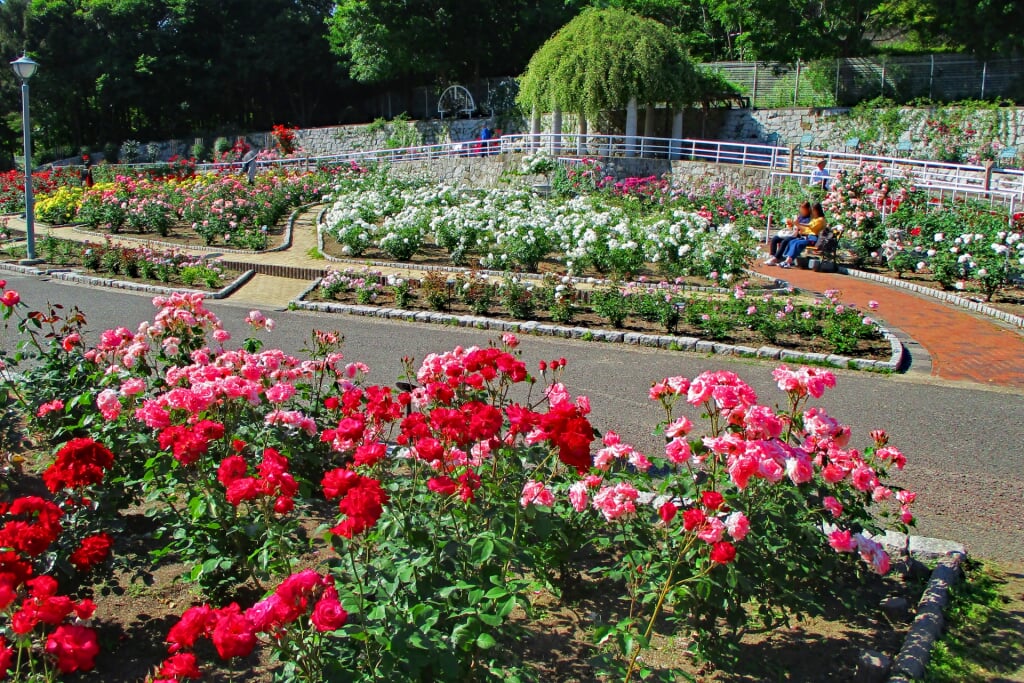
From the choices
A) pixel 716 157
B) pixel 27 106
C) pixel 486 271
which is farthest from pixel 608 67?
pixel 27 106

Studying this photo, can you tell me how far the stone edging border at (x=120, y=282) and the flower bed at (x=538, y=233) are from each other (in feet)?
7.30

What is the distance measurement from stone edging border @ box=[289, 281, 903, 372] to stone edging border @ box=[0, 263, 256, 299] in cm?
168

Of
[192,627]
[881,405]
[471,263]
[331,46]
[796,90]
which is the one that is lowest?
[881,405]

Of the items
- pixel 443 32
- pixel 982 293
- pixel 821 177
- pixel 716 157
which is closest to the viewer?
pixel 982 293

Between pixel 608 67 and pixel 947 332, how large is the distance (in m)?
17.2

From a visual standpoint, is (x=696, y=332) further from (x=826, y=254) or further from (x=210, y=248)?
(x=210, y=248)

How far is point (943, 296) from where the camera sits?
12812 millimetres

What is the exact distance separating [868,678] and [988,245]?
1075 cm

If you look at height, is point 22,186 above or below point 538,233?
above

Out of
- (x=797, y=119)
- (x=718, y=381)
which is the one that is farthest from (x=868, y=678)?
(x=797, y=119)

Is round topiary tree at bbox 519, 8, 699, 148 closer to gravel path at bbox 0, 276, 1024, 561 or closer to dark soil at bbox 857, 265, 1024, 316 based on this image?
dark soil at bbox 857, 265, 1024, 316

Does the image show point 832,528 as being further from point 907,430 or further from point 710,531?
point 907,430

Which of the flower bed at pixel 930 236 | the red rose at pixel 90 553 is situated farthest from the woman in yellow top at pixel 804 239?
the red rose at pixel 90 553

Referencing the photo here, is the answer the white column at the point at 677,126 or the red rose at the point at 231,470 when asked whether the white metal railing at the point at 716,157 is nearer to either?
the white column at the point at 677,126
